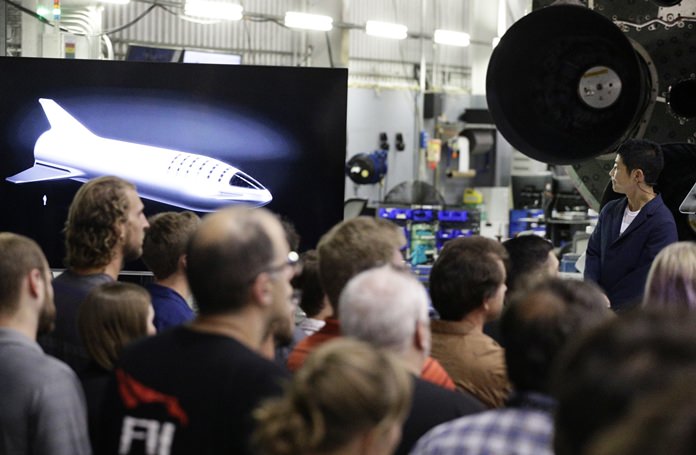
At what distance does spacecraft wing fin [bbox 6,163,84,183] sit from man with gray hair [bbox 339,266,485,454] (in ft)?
14.7

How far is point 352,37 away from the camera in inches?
851

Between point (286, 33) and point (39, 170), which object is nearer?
point (39, 170)

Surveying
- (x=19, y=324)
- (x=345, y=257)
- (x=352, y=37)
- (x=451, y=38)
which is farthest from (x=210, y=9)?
(x=19, y=324)

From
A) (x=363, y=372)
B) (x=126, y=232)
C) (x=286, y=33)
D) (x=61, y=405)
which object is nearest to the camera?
(x=363, y=372)

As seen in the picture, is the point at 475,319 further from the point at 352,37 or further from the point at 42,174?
the point at 352,37

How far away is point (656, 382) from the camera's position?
1.22 m

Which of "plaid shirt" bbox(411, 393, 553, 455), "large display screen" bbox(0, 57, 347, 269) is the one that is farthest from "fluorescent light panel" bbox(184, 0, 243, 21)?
"plaid shirt" bbox(411, 393, 553, 455)

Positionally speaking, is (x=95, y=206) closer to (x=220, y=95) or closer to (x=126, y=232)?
(x=126, y=232)

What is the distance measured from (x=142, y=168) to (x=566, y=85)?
3191 mm

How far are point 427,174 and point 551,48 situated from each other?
16.9m

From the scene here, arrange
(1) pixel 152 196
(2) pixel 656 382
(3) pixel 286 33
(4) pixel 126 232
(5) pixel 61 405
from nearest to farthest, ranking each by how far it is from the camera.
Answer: (2) pixel 656 382
(5) pixel 61 405
(4) pixel 126 232
(1) pixel 152 196
(3) pixel 286 33

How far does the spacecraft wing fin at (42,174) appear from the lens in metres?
6.77

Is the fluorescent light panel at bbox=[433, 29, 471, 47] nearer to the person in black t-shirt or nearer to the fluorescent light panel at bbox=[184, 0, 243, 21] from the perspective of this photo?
the fluorescent light panel at bbox=[184, 0, 243, 21]

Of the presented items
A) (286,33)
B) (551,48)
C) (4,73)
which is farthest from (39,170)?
(286,33)
